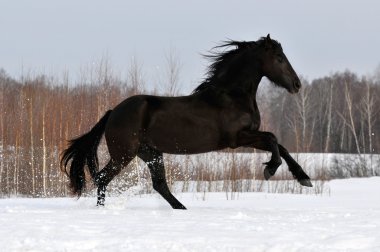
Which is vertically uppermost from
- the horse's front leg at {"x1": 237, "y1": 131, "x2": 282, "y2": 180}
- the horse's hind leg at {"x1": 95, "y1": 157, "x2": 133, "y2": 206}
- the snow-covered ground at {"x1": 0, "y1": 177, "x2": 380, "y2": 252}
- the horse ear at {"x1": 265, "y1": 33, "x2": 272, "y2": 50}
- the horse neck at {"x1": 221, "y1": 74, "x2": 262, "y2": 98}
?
the horse ear at {"x1": 265, "y1": 33, "x2": 272, "y2": 50}

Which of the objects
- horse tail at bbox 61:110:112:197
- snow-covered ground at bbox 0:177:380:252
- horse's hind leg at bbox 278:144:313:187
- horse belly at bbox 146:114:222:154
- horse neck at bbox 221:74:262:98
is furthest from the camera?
horse tail at bbox 61:110:112:197

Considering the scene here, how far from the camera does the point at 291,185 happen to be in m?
13.1

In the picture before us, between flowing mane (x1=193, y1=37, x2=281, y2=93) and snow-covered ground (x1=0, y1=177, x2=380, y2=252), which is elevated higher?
flowing mane (x1=193, y1=37, x2=281, y2=93)

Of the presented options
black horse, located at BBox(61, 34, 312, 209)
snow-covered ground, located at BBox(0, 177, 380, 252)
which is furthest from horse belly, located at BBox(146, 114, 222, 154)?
snow-covered ground, located at BBox(0, 177, 380, 252)

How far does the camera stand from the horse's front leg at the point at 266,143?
537 centimetres

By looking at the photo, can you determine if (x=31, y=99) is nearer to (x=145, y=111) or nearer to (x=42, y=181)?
(x=42, y=181)

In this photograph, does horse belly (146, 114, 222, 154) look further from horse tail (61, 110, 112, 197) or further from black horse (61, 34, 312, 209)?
horse tail (61, 110, 112, 197)

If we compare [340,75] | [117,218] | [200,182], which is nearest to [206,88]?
[117,218]

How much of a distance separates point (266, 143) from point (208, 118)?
67 centimetres

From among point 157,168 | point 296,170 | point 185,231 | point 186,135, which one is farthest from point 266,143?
point 185,231

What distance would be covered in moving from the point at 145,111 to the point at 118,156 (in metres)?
0.58

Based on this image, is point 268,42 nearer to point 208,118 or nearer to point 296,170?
point 208,118

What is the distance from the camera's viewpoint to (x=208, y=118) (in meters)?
5.67

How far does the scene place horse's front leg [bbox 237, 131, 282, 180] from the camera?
537 centimetres
